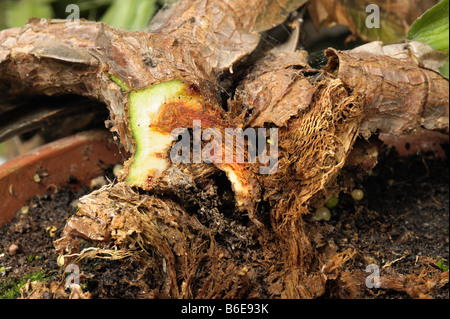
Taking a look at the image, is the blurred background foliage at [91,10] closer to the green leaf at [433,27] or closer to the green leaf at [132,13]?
the green leaf at [132,13]

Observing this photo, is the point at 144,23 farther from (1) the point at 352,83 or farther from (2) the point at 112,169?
(1) the point at 352,83

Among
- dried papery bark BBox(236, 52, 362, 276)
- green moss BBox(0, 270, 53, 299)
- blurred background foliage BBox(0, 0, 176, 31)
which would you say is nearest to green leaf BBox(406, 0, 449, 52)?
dried papery bark BBox(236, 52, 362, 276)

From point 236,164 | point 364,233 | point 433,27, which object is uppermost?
point 433,27

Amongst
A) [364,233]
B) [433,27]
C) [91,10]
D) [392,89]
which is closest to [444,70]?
[433,27]

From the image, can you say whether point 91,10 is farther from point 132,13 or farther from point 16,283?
point 16,283

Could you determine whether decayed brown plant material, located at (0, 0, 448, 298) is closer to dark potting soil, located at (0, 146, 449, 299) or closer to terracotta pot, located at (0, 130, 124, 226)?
dark potting soil, located at (0, 146, 449, 299)

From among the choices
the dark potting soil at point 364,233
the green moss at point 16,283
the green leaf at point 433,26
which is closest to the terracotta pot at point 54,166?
the dark potting soil at point 364,233
